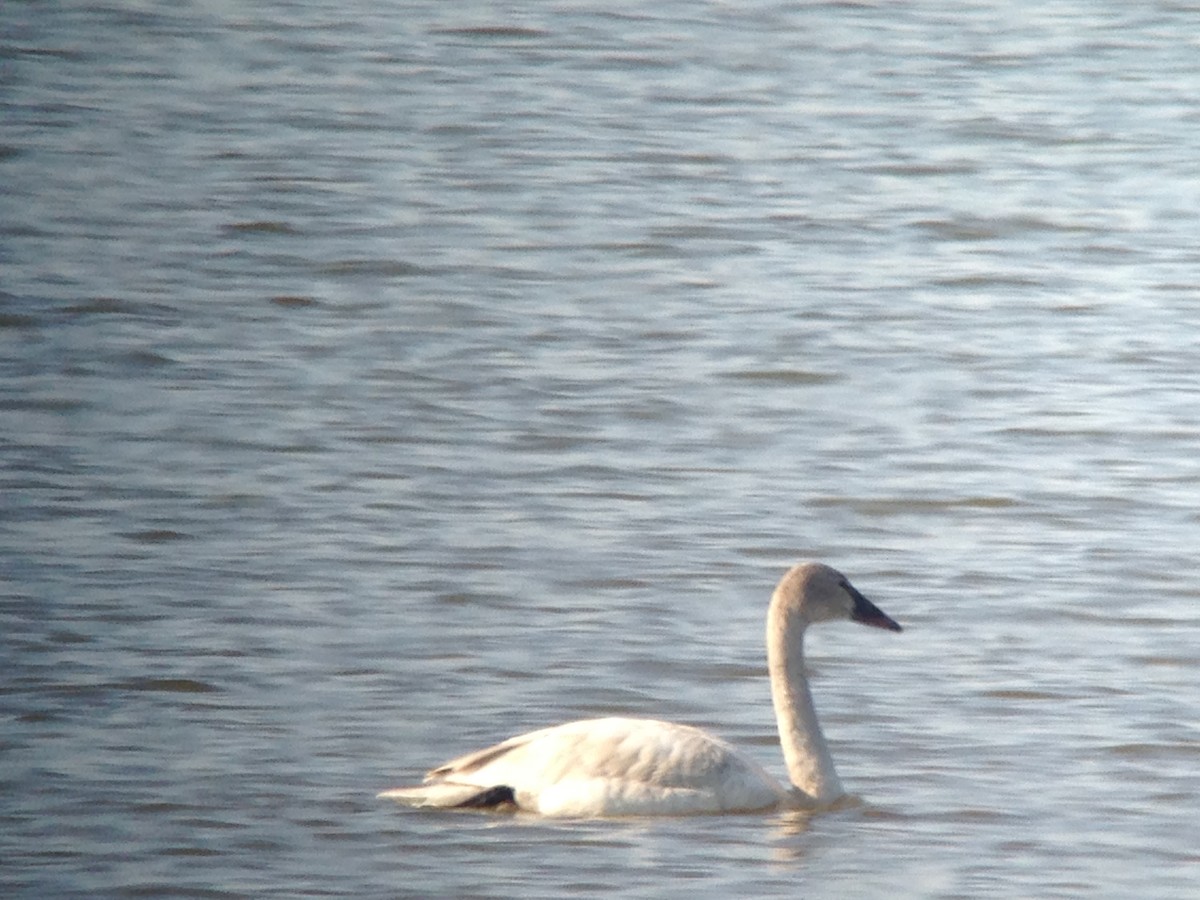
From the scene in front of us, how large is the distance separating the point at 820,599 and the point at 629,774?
2.78 ft

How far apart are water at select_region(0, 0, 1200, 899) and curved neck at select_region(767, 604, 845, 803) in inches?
4.4

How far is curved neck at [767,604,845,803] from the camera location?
707 cm

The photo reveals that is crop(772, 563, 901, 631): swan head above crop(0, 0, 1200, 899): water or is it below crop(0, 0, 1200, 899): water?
above

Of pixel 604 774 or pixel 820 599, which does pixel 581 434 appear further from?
pixel 604 774

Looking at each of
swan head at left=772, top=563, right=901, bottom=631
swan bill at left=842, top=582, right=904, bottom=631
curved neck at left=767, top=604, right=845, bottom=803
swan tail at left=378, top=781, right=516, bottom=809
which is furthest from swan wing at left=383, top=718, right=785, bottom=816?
swan bill at left=842, top=582, right=904, bottom=631

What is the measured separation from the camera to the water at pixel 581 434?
6918 millimetres

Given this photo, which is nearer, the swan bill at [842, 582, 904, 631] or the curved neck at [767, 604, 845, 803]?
the curved neck at [767, 604, 845, 803]

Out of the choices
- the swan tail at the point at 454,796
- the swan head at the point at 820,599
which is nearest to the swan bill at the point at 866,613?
the swan head at the point at 820,599

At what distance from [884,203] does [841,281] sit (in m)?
2.04

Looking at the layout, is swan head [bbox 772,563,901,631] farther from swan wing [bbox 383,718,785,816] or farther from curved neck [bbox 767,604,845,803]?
swan wing [bbox 383,718,785,816]

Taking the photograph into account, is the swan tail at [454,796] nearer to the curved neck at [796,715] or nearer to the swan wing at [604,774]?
the swan wing at [604,774]

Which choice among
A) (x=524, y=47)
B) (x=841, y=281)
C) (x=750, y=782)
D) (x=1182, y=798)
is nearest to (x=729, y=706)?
(x=750, y=782)

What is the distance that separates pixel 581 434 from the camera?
1112 cm

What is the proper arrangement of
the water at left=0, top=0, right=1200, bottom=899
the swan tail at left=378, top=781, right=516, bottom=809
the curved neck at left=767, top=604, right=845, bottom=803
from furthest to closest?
1. the curved neck at left=767, top=604, right=845, bottom=803
2. the water at left=0, top=0, right=1200, bottom=899
3. the swan tail at left=378, top=781, right=516, bottom=809
